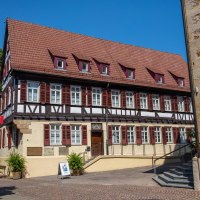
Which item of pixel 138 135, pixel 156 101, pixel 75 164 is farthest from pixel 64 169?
pixel 156 101

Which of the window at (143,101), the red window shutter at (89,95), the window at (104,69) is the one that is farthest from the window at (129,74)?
the red window shutter at (89,95)

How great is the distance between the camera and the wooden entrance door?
2338 centimetres

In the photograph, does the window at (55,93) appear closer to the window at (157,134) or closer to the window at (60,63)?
the window at (60,63)

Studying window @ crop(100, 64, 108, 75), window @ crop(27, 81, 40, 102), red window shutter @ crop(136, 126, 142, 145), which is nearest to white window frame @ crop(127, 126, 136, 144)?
red window shutter @ crop(136, 126, 142, 145)

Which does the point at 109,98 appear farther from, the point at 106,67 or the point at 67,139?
the point at 67,139

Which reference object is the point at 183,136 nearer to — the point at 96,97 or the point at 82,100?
the point at 96,97

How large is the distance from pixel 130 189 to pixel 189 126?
716 inches

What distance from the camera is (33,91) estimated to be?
21.3 meters

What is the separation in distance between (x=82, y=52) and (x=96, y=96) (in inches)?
179

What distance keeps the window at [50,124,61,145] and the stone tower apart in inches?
446

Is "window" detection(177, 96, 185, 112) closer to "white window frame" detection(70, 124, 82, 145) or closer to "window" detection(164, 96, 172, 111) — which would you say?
"window" detection(164, 96, 172, 111)

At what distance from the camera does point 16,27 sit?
24.6 meters

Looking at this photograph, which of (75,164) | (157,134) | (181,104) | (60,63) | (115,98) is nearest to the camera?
(75,164)

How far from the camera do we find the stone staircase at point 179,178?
1293cm
